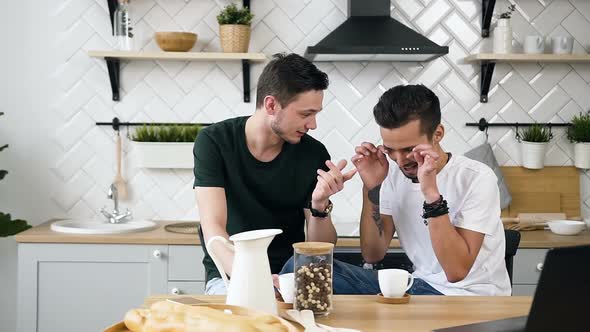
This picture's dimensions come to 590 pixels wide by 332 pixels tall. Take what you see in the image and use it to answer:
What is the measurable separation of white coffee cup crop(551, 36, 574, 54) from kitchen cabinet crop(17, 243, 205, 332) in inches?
77.0

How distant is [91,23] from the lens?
3.83 m

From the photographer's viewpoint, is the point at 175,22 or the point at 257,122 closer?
the point at 257,122

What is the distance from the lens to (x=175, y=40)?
3.62m

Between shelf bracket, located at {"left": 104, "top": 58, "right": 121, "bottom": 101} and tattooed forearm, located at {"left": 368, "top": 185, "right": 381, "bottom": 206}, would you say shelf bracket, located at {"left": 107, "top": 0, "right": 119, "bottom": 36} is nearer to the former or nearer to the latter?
shelf bracket, located at {"left": 104, "top": 58, "right": 121, "bottom": 101}

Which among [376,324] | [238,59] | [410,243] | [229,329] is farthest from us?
[238,59]

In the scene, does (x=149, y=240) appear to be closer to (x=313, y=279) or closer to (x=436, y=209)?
(x=436, y=209)

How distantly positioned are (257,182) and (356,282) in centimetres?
62

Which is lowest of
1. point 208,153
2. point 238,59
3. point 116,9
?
point 208,153

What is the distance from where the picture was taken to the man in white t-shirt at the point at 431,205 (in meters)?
2.20

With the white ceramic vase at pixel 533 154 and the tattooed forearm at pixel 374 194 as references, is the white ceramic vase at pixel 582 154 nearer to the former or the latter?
the white ceramic vase at pixel 533 154

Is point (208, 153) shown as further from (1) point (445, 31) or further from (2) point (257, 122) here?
(1) point (445, 31)

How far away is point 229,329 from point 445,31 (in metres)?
2.76

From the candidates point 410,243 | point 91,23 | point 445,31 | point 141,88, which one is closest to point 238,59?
point 141,88

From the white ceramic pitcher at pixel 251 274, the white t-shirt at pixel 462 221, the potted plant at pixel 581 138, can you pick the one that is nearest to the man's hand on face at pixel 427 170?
the white t-shirt at pixel 462 221
